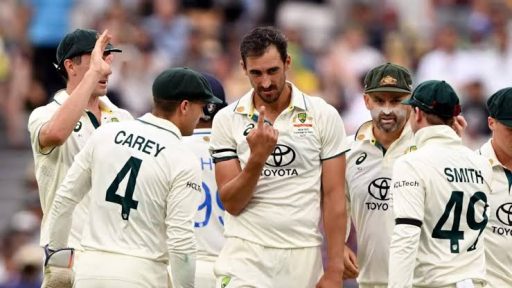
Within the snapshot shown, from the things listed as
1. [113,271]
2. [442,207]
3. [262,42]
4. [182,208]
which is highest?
[262,42]

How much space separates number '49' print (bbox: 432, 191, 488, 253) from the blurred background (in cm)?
921

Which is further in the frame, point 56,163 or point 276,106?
point 56,163

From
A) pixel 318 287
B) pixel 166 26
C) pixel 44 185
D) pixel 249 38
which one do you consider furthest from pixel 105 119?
pixel 166 26

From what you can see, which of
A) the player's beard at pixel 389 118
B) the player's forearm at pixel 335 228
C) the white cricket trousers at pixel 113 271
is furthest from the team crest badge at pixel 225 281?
the player's beard at pixel 389 118

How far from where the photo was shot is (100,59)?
429 inches

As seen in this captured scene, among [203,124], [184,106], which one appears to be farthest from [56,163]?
[203,124]

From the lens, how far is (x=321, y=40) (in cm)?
2255

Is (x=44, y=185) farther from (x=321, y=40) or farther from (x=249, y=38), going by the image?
(x=321, y=40)

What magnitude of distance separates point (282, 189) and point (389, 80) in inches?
47.4

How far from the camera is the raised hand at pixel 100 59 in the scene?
10867mm

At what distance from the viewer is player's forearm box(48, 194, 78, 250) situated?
411 inches

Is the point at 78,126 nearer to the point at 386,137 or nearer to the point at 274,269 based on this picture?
the point at 274,269

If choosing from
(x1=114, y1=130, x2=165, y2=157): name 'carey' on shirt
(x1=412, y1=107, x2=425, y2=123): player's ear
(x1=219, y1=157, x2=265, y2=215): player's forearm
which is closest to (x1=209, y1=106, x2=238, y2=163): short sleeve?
(x1=219, y1=157, x2=265, y2=215): player's forearm

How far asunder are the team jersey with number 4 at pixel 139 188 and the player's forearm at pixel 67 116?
0.41 m
